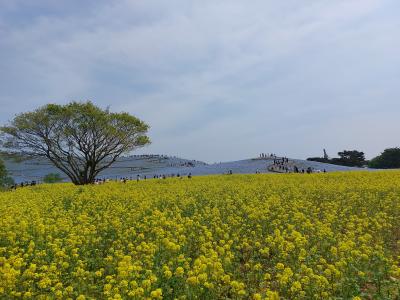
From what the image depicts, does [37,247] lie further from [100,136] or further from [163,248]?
[100,136]

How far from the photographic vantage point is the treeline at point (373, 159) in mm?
79062

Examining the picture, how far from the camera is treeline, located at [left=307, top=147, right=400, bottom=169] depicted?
79.1 meters

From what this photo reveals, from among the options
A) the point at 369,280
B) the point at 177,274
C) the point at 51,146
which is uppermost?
the point at 51,146

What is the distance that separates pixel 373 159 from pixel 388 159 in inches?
206

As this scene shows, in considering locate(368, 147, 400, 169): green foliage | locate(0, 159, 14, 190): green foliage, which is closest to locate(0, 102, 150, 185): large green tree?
locate(0, 159, 14, 190): green foliage

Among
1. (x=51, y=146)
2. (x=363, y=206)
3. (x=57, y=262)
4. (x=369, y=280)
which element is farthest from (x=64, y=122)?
(x=369, y=280)

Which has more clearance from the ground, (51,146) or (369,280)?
(51,146)

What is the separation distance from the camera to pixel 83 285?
7320 millimetres

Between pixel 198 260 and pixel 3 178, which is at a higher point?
pixel 3 178

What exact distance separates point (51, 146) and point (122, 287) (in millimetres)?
40968

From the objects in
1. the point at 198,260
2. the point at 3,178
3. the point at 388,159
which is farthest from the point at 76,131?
the point at 388,159

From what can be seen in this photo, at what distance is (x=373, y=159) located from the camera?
279 feet

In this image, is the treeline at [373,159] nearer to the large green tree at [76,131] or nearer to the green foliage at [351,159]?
the green foliage at [351,159]

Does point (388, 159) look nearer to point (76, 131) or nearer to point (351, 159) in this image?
point (351, 159)
